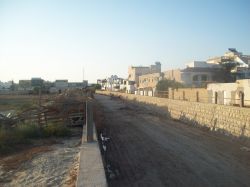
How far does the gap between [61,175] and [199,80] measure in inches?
2197

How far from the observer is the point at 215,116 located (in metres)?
19.5

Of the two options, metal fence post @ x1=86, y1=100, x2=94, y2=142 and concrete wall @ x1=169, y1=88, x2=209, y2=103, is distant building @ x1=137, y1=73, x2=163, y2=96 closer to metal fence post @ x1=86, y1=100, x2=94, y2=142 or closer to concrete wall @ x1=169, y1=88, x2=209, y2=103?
concrete wall @ x1=169, y1=88, x2=209, y2=103

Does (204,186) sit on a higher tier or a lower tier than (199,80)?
lower

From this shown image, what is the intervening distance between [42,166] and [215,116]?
1212cm

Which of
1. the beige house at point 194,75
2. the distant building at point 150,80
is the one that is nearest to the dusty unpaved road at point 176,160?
the beige house at point 194,75

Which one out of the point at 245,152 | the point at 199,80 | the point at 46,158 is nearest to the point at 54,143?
the point at 46,158

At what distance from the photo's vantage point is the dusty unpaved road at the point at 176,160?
8.98 meters

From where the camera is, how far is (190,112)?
2397cm

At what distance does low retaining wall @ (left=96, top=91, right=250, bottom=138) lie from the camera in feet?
53.2

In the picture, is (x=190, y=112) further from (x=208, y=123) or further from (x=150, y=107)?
(x=150, y=107)

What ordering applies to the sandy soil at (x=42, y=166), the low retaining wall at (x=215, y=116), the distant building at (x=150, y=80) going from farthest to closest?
the distant building at (x=150, y=80), the low retaining wall at (x=215, y=116), the sandy soil at (x=42, y=166)

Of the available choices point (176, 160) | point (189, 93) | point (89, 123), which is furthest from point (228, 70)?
point (176, 160)

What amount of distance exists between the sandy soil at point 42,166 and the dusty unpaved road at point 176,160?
1.26m

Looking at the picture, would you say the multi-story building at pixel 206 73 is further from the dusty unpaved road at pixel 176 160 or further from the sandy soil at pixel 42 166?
the sandy soil at pixel 42 166
